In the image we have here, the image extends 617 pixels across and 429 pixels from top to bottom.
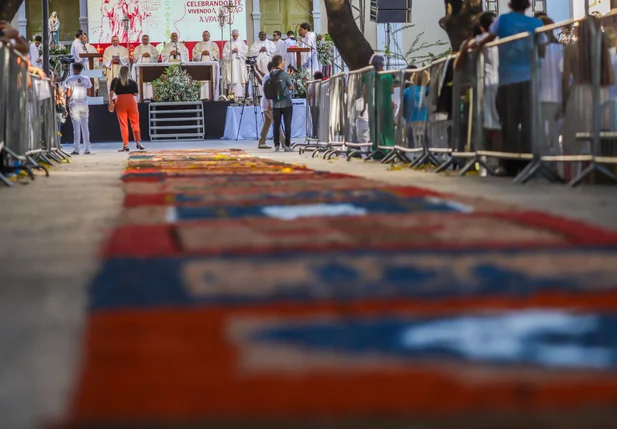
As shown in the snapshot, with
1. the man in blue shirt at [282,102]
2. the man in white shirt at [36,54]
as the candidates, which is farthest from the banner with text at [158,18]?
the man in blue shirt at [282,102]

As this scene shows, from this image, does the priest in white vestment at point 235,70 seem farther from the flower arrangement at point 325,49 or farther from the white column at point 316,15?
the white column at point 316,15

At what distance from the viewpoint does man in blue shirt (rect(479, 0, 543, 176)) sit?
1018cm

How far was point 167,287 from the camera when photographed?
12.7 ft

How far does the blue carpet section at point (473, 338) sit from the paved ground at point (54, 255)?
59cm

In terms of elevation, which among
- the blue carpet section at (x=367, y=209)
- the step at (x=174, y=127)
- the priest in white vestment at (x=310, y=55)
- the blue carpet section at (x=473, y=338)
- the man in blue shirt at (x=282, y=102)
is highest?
the priest in white vestment at (x=310, y=55)

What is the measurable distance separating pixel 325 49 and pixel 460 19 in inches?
595

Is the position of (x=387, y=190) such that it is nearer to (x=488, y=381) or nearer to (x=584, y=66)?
(x=584, y=66)

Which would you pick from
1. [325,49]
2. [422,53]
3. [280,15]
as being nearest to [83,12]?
[280,15]

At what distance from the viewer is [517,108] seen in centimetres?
1041

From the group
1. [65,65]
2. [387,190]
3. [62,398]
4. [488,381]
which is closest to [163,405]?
[62,398]

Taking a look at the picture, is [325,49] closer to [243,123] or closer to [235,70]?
[243,123]

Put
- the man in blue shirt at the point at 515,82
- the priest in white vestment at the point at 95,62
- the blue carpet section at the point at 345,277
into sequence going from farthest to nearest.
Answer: the priest in white vestment at the point at 95,62 → the man in blue shirt at the point at 515,82 → the blue carpet section at the point at 345,277

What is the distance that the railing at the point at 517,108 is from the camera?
9.09 metres

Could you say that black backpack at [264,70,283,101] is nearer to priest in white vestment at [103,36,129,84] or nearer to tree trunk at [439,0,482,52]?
tree trunk at [439,0,482,52]
